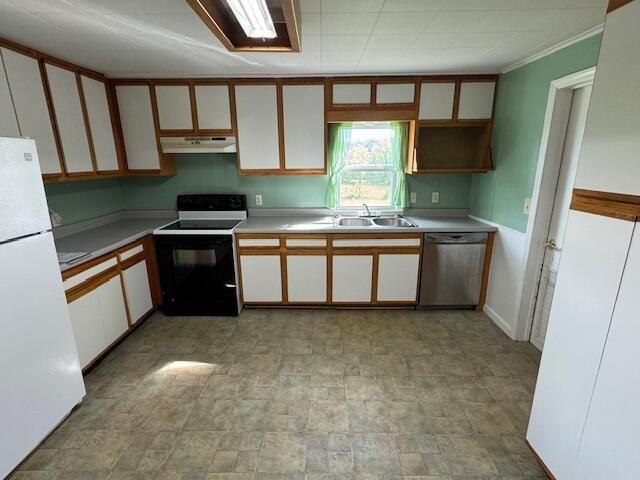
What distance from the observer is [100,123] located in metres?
2.83

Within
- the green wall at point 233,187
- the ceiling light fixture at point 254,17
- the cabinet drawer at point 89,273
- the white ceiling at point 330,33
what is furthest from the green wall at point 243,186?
the ceiling light fixture at point 254,17

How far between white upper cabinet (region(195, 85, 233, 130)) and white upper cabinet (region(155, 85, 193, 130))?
0.11 metres

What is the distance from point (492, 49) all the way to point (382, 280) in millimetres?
2100

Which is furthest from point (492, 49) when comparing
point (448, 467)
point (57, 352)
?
point (57, 352)

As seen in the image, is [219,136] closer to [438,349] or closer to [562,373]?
[438,349]

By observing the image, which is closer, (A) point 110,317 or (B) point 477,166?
(A) point 110,317

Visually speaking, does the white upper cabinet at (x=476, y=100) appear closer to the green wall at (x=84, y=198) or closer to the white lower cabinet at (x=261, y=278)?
the white lower cabinet at (x=261, y=278)

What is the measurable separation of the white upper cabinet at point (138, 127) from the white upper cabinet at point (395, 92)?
2234 mm

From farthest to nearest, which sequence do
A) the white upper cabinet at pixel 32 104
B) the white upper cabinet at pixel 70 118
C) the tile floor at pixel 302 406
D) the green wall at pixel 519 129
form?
the white upper cabinet at pixel 70 118 → the green wall at pixel 519 129 → the white upper cabinet at pixel 32 104 → the tile floor at pixel 302 406

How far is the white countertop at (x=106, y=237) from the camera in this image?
237 centimetres

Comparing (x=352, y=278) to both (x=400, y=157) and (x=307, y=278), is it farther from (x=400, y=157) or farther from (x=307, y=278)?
(x=400, y=157)

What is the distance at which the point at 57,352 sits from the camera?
1794 millimetres

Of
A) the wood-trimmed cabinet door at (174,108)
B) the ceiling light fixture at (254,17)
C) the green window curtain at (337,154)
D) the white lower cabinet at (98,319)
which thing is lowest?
the white lower cabinet at (98,319)

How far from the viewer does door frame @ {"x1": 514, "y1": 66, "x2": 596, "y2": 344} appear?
7.24 ft
